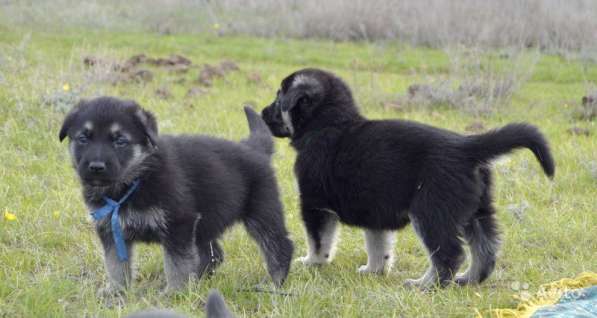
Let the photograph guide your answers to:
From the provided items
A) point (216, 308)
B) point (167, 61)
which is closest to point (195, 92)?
point (167, 61)

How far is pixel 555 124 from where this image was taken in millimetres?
9602

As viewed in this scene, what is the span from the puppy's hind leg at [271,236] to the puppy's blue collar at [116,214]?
34.6 inches

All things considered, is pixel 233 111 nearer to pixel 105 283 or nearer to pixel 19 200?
pixel 19 200

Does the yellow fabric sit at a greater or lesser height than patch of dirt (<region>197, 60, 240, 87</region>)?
greater

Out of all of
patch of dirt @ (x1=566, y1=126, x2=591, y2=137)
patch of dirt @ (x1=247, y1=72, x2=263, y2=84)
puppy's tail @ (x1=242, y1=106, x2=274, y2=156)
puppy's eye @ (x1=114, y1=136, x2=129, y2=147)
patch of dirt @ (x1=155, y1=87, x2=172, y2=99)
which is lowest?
patch of dirt @ (x1=566, y1=126, x2=591, y2=137)

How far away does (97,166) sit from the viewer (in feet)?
13.2

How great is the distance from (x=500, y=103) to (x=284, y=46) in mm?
6504

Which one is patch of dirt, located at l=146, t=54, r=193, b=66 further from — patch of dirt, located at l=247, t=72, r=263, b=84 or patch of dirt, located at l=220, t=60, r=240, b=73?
patch of dirt, located at l=247, t=72, r=263, b=84

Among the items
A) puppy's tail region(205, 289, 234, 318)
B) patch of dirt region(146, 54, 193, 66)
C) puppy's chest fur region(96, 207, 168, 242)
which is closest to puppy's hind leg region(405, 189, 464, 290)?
puppy's chest fur region(96, 207, 168, 242)

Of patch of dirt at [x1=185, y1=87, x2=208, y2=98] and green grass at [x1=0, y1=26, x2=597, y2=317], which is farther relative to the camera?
patch of dirt at [x1=185, y1=87, x2=208, y2=98]

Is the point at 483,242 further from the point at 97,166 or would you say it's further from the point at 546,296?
the point at 97,166

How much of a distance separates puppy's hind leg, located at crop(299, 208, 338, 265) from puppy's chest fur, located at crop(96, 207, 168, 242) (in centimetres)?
124

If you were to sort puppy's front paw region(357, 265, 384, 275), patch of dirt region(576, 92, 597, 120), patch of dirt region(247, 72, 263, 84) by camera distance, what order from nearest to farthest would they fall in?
puppy's front paw region(357, 265, 384, 275), patch of dirt region(576, 92, 597, 120), patch of dirt region(247, 72, 263, 84)

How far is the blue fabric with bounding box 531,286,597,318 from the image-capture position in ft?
12.3
